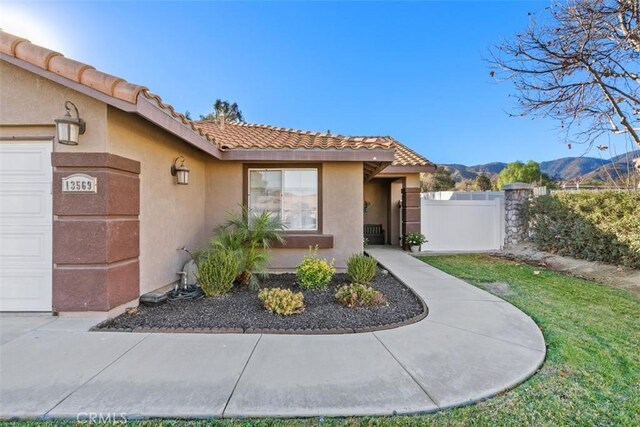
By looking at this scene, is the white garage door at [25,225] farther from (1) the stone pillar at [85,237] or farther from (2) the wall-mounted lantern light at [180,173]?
(2) the wall-mounted lantern light at [180,173]

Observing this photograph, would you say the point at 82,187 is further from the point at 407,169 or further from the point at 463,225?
the point at 463,225

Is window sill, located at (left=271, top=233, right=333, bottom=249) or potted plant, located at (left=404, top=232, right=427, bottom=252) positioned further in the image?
potted plant, located at (left=404, top=232, right=427, bottom=252)

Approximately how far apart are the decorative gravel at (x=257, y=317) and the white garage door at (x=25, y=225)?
133 centimetres

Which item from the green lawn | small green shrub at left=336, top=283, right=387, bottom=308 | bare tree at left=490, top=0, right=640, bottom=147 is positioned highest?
bare tree at left=490, top=0, right=640, bottom=147

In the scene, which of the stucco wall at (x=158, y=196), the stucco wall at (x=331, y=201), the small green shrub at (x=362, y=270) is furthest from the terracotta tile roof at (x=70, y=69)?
the small green shrub at (x=362, y=270)

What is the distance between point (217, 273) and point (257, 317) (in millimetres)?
1399

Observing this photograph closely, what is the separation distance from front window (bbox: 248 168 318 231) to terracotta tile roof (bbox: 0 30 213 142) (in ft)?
11.9

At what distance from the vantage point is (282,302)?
481 centimetres

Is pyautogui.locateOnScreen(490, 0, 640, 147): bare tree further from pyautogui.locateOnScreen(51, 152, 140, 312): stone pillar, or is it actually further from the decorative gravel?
pyautogui.locateOnScreen(51, 152, 140, 312): stone pillar

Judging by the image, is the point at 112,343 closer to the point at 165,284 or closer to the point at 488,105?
the point at 165,284

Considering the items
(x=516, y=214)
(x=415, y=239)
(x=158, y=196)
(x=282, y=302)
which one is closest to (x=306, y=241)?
(x=282, y=302)

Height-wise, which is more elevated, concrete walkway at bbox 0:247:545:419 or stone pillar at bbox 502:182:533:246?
stone pillar at bbox 502:182:533:246

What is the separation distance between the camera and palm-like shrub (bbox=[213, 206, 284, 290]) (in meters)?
6.28

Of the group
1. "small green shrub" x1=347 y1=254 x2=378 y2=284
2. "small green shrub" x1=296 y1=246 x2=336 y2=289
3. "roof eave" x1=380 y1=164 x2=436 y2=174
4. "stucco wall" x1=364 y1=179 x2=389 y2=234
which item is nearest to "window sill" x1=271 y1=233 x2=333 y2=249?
"small green shrub" x1=347 y1=254 x2=378 y2=284
